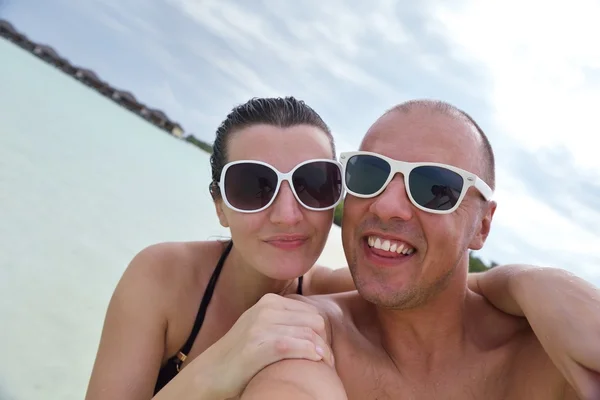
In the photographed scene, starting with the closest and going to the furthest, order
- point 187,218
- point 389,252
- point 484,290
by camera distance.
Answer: point 389,252 → point 484,290 → point 187,218

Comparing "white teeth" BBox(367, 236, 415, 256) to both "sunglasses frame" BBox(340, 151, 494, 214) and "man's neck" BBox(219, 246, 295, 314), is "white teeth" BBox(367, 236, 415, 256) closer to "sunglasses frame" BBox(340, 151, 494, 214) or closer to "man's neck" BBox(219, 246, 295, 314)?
"sunglasses frame" BBox(340, 151, 494, 214)

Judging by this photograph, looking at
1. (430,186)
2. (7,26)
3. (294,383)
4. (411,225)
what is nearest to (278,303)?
(294,383)

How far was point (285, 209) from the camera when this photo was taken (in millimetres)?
2107

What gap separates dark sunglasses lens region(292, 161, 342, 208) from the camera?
7.07ft

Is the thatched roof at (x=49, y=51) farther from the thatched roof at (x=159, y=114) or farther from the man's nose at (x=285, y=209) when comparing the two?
the man's nose at (x=285, y=209)

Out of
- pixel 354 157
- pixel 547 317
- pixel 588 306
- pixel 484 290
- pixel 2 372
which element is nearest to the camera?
pixel 588 306

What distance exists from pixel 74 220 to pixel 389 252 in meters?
5.75

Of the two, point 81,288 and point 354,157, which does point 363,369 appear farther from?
point 81,288

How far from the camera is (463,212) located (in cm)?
203

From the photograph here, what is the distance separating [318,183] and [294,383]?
1.15m

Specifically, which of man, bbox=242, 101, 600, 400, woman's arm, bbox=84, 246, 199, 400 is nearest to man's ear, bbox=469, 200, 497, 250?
man, bbox=242, 101, 600, 400

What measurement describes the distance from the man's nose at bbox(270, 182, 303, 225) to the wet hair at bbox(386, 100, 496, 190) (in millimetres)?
646

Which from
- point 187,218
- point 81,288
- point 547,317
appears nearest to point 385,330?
point 547,317

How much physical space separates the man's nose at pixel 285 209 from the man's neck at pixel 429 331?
0.66 meters
